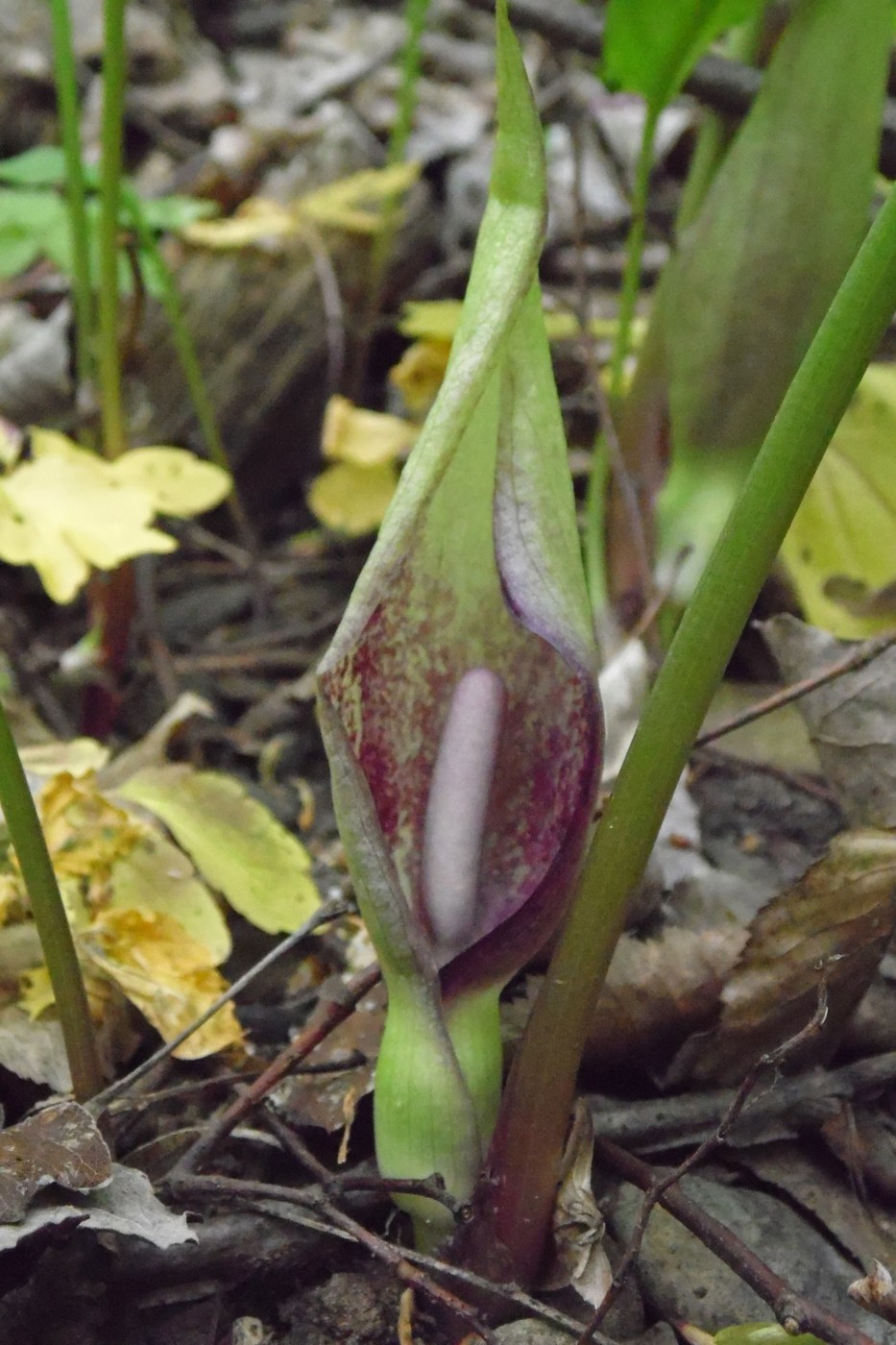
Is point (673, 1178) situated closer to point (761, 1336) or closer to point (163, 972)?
point (761, 1336)

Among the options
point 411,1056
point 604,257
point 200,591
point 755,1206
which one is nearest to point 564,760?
point 411,1056

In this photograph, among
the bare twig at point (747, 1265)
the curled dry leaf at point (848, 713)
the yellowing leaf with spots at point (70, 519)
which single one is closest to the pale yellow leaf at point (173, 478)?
the yellowing leaf with spots at point (70, 519)

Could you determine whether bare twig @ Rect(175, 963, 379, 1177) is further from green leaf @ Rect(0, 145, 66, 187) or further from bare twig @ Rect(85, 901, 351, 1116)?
green leaf @ Rect(0, 145, 66, 187)

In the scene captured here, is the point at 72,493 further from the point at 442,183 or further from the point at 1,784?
the point at 442,183

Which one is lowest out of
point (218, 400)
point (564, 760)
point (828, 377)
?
point (218, 400)

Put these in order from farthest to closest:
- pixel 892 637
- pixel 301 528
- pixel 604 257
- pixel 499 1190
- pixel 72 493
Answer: pixel 604 257, pixel 301 528, pixel 72 493, pixel 892 637, pixel 499 1190
